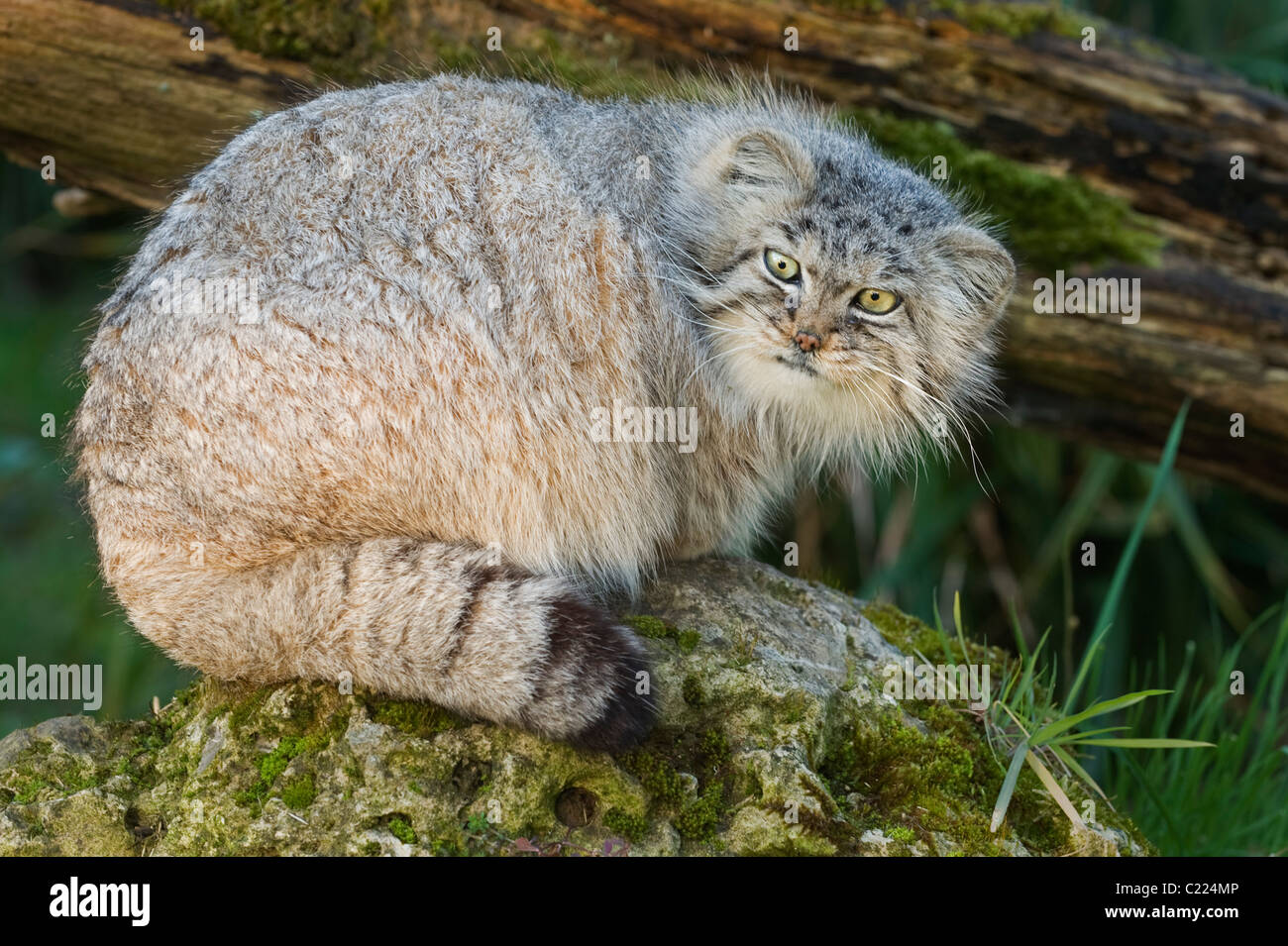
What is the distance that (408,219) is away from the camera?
14.4 ft

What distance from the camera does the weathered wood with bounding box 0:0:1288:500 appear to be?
6211 mm

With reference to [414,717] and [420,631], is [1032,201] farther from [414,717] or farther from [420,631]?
[414,717]

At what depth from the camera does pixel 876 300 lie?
4.61m

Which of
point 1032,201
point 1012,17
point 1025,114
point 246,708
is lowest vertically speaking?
point 246,708

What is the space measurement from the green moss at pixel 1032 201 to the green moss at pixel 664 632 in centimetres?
320

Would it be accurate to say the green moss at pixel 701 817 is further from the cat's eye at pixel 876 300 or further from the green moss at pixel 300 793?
the cat's eye at pixel 876 300

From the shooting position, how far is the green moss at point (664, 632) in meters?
4.30

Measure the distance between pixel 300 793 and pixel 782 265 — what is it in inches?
102

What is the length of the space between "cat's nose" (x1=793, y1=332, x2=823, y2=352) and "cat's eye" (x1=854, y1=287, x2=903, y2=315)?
0.86 feet

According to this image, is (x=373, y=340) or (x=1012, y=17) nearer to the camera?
(x=373, y=340)

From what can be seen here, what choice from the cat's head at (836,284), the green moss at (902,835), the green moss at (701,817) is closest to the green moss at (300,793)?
the green moss at (701,817)
